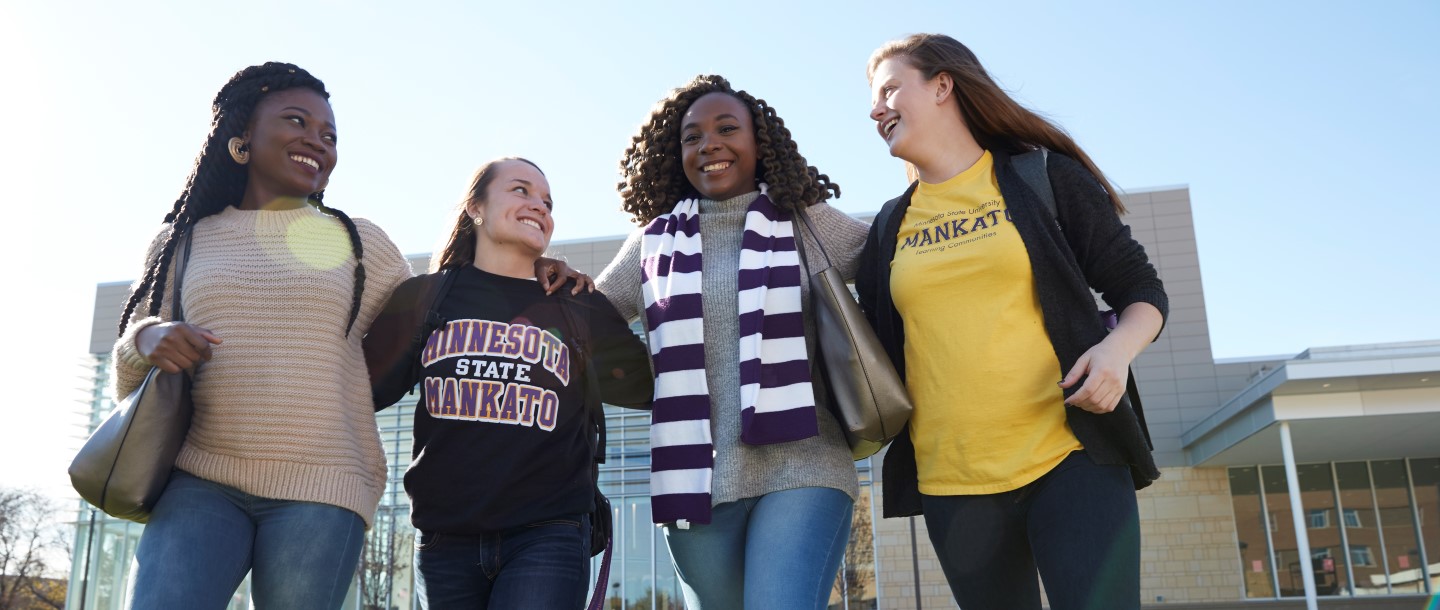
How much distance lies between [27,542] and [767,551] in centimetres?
3746

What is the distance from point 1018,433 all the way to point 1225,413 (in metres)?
13.5

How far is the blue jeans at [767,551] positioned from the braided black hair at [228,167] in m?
1.14

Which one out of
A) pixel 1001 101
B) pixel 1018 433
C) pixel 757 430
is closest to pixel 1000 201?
pixel 1001 101

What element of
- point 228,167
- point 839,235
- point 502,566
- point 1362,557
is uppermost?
point 228,167

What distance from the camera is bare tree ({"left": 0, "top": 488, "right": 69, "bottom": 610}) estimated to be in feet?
104

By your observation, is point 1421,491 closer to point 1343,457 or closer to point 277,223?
point 1343,457

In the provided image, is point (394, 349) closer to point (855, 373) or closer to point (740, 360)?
point (740, 360)

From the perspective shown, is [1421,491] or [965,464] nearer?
[965,464]

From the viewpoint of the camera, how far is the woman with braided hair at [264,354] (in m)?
2.45

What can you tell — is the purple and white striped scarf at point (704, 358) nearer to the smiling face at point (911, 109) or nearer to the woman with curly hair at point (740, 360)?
the woman with curly hair at point (740, 360)

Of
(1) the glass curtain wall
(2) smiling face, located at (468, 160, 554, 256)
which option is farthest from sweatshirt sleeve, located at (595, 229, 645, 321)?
(1) the glass curtain wall

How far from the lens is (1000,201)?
2.74 meters

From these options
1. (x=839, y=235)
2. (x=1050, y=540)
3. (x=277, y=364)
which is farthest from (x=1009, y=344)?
(x=277, y=364)

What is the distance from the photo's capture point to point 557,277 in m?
3.04
